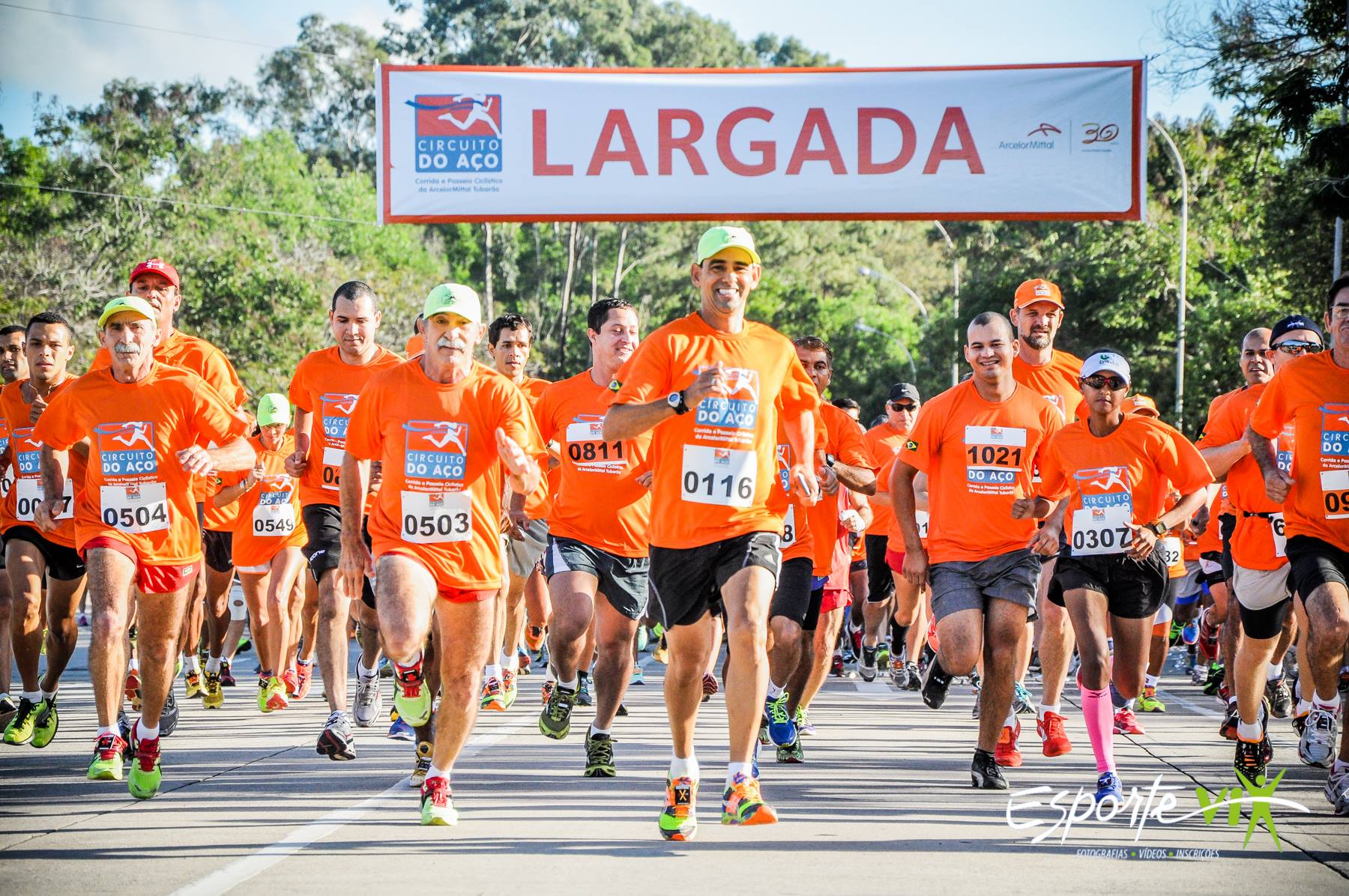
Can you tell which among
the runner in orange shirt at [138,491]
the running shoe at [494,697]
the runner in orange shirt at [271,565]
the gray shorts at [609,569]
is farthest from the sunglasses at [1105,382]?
the runner in orange shirt at [271,565]

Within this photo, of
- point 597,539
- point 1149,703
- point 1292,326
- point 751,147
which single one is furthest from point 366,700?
point 751,147

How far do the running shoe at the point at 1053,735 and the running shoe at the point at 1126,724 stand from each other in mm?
1818

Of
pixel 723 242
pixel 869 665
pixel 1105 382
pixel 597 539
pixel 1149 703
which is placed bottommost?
pixel 869 665

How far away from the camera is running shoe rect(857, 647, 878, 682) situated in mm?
15688

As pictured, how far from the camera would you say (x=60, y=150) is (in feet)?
150

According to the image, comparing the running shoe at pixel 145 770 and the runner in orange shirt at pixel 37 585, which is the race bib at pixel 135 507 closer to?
the running shoe at pixel 145 770

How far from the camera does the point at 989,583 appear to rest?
8.28 m

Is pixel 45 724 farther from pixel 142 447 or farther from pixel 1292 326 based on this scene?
pixel 1292 326

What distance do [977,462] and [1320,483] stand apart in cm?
164

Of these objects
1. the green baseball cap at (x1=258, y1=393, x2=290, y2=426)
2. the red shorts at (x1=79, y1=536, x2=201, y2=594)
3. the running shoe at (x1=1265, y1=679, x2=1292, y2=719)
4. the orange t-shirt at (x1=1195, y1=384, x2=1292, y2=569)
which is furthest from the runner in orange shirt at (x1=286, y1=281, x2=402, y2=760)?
the running shoe at (x1=1265, y1=679, x2=1292, y2=719)

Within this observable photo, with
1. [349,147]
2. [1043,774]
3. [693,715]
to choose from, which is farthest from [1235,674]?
[349,147]

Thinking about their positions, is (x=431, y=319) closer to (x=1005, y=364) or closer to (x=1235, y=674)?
(x=1005, y=364)

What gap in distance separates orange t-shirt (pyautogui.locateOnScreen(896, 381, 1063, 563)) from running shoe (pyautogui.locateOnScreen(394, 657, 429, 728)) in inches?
106

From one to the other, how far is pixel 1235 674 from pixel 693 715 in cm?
345
